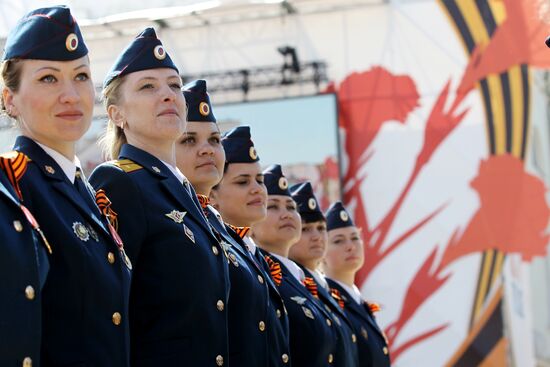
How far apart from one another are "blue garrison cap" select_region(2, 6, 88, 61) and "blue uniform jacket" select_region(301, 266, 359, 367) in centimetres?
221

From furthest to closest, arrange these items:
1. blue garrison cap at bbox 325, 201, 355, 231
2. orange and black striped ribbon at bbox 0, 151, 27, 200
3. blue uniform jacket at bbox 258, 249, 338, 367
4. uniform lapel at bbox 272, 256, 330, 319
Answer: blue garrison cap at bbox 325, 201, 355, 231
uniform lapel at bbox 272, 256, 330, 319
blue uniform jacket at bbox 258, 249, 338, 367
orange and black striped ribbon at bbox 0, 151, 27, 200

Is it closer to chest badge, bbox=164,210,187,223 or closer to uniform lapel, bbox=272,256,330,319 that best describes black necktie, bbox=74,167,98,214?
chest badge, bbox=164,210,187,223

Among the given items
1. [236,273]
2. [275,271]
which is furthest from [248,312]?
[275,271]

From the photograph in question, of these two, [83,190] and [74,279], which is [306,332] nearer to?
[83,190]

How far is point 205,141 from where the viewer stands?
11.7 feet

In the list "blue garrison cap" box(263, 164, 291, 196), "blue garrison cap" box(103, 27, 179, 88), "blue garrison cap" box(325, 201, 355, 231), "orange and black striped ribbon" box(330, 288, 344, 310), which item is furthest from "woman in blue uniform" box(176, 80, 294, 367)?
"blue garrison cap" box(325, 201, 355, 231)

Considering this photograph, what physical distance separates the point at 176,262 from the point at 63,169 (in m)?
0.47

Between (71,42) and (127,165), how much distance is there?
1.67 feet

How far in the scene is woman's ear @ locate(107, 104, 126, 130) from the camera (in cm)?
310

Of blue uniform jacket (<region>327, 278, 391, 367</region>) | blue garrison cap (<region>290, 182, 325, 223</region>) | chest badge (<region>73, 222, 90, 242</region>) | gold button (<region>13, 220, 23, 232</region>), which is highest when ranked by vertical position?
gold button (<region>13, 220, 23, 232</region>)

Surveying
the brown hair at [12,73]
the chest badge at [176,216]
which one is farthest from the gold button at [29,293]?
the chest badge at [176,216]

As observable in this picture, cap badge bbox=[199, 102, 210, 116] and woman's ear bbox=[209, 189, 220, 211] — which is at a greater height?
cap badge bbox=[199, 102, 210, 116]

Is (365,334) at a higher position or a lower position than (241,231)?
lower

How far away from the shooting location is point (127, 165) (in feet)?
9.69
